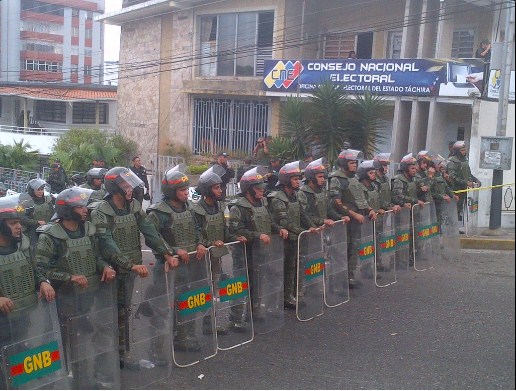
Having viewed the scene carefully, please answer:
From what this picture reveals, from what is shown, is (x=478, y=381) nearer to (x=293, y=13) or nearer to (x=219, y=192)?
(x=219, y=192)

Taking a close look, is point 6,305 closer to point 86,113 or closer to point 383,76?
point 383,76

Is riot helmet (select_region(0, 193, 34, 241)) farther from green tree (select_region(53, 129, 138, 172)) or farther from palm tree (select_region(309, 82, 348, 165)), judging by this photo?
green tree (select_region(53, 129, 138, 172))

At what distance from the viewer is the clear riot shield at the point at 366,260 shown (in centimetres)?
848

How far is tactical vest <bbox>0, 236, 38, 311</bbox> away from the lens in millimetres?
4848

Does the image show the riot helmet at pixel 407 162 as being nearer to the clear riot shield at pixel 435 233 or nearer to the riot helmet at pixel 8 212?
the clear riot shield at pixel 435 233

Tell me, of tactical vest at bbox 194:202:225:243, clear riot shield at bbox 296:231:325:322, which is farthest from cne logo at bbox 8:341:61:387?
clear riot shield at bbox 296:231:325:322

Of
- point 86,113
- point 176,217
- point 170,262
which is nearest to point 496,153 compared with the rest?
point 176,217

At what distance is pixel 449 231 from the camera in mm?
10469

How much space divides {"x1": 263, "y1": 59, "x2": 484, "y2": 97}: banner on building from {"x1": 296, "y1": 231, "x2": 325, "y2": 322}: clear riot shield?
29.9 feet

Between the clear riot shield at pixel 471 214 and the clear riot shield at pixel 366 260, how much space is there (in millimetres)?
4262

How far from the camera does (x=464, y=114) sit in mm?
17719

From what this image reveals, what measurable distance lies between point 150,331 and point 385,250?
13.8 feet

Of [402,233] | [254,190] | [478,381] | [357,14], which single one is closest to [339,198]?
[402,233]

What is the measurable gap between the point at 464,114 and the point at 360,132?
151 inches
